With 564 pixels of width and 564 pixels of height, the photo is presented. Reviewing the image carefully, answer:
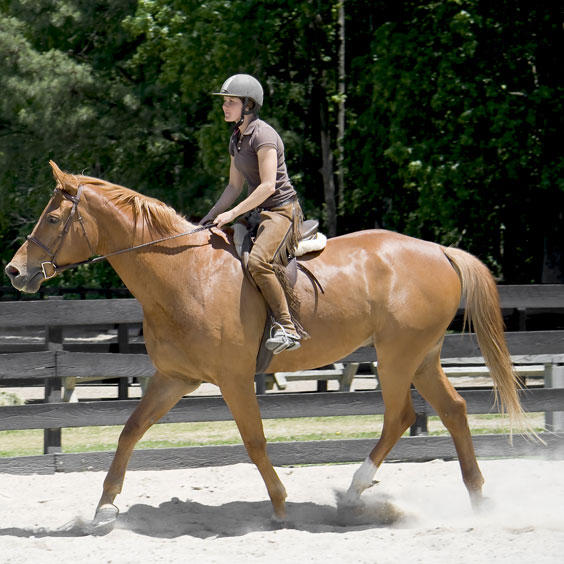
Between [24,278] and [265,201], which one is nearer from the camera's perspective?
[24,278]

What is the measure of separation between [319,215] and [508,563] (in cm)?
1846

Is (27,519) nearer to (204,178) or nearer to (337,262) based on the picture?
(337,262)

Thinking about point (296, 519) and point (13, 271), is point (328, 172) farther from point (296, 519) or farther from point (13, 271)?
point (13, 271)

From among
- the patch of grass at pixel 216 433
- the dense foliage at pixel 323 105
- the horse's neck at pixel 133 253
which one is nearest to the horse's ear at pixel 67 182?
the horse's neck at pixel 133 253

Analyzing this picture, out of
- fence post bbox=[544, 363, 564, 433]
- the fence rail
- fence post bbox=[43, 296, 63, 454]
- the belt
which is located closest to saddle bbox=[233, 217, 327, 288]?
the belt

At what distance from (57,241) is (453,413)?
2.96 metres

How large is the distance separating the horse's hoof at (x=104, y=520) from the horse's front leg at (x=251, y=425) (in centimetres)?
94

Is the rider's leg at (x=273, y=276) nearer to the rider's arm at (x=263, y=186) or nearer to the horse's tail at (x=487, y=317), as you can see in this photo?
the rider's arm at (x=263, y=186)

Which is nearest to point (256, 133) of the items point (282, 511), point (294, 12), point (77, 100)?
point (282, 511)

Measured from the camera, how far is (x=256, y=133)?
5789 mm

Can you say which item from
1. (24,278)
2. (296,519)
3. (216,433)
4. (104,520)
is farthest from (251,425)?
(216,433)

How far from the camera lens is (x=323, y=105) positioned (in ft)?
72.4

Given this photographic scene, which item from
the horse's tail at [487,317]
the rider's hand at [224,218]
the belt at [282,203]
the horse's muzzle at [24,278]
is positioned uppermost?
the belt at [282,203]

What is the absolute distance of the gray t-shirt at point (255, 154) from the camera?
579cm
